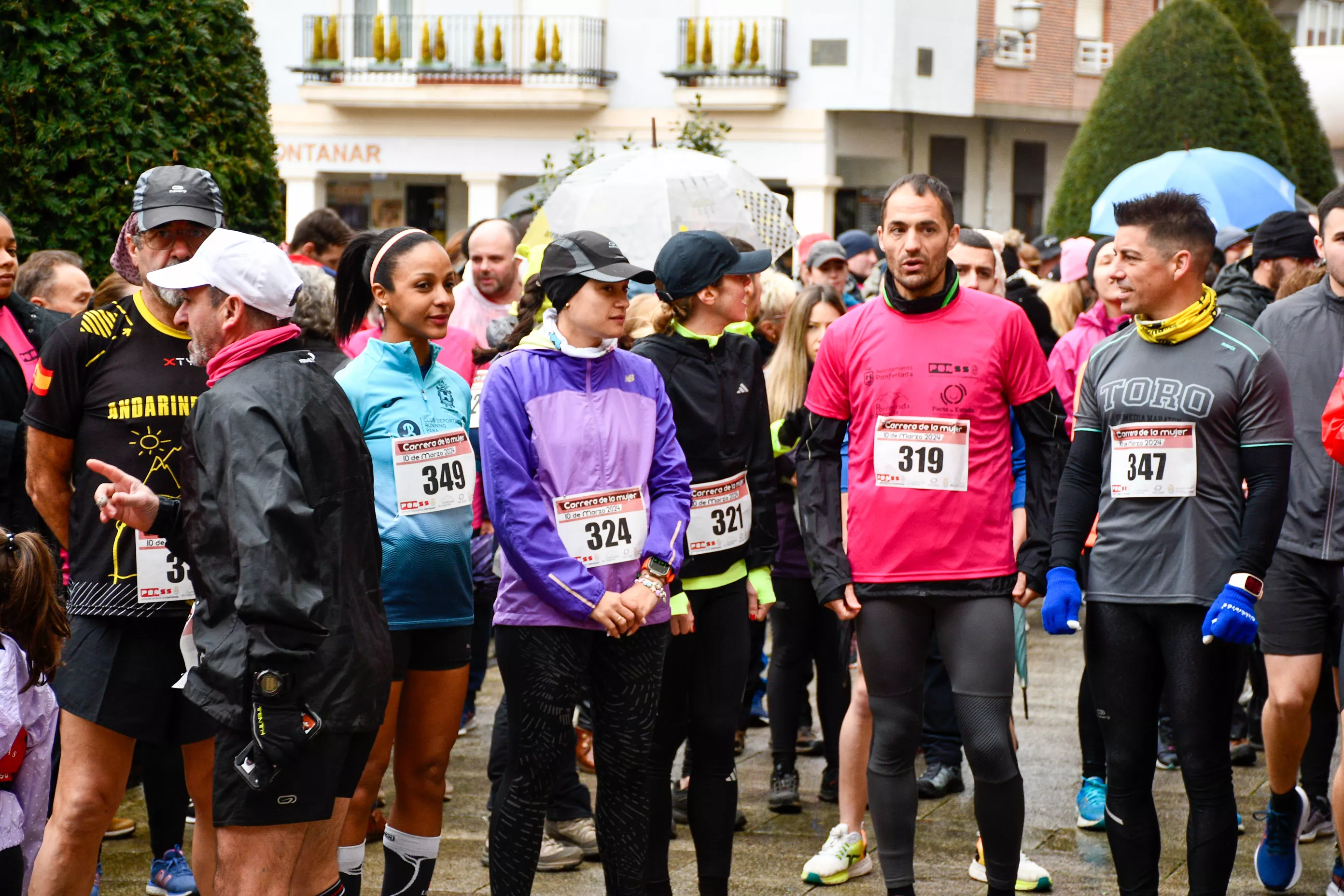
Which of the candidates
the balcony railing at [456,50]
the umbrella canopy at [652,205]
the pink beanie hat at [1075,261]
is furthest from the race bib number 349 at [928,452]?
the balcony railing at [456,50]

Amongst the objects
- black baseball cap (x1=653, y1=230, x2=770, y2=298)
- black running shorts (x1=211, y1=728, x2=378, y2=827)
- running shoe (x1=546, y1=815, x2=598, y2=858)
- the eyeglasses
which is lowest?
running shoe (x1=546, y1=815, x2=598, y2=858)

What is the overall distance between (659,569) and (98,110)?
3690 mm

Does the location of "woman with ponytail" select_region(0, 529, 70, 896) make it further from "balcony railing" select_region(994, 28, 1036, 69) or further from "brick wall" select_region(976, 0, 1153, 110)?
"balcony railing" select_region(994, 28, 1036, 69)

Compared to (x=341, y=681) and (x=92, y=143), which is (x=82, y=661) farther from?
(x=92, y=143)

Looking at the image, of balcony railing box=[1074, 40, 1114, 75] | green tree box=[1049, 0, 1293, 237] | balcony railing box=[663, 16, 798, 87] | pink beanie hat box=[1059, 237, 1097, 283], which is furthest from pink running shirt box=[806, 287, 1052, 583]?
balcony railing box=[1074, 40, 1114, 75]

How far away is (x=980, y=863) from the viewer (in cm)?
555

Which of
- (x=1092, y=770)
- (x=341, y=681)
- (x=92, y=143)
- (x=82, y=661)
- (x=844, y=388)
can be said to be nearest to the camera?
(x=341, y=681)

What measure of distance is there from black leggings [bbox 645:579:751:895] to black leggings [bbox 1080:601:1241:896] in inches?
43.7

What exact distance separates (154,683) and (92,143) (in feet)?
10.7

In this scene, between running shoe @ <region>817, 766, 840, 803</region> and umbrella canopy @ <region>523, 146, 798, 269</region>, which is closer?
running shoe @ <region>817, 766, 840, 803</region>

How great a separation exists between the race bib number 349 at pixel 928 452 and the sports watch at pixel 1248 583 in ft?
2.66

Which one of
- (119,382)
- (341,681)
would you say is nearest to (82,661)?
(119,382)

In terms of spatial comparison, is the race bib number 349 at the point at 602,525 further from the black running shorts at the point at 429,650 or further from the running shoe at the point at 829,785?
the running shoe at the point at 829,785

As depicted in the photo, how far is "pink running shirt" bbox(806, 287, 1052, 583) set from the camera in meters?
4.84
